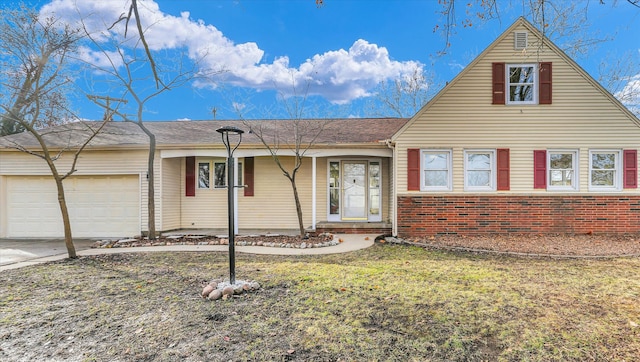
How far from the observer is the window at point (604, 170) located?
8.95 metres

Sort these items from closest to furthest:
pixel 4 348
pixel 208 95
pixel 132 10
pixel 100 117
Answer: pixel 4 348 < pixel 132 10 < pixel 100 117 < pixel 208 95

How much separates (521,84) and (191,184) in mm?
10827

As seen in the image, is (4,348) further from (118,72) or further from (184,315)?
(118,72)

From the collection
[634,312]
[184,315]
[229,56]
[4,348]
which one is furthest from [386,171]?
[4,348]

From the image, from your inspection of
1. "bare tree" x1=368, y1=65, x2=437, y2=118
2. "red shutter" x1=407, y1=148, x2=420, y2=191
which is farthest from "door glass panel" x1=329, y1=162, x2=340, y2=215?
"bare tree" x1=368, y1=65, x2=437, y2=118

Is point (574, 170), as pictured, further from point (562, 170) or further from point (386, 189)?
point (386, 189)

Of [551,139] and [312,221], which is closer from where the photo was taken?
[551,139]

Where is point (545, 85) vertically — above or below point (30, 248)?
above

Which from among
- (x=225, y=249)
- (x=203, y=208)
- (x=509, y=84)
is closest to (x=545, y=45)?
(x=509, y=84)

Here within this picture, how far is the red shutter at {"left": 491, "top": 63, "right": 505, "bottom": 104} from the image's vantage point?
8.95m

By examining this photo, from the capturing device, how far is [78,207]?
9844mm

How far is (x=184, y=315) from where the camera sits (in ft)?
11.8

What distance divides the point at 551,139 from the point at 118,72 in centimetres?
1257

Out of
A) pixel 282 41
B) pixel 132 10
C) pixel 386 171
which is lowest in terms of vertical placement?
pixel 386 171
